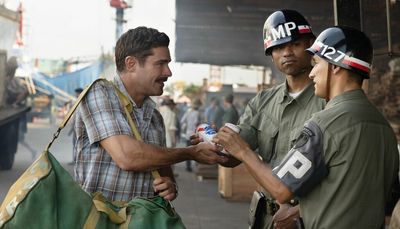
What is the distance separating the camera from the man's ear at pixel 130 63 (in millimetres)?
2982

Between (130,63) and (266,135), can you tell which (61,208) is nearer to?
(130,63)

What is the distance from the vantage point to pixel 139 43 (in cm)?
296

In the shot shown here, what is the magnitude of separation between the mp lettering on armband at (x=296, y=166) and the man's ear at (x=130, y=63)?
97cm

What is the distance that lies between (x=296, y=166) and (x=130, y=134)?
0.82 metres

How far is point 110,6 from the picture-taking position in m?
38.9

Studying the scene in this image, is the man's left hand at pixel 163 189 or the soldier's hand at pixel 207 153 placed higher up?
the soldier's hand at pixel 207 153

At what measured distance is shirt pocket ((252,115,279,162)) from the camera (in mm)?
3490

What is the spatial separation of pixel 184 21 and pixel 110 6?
2446 cm

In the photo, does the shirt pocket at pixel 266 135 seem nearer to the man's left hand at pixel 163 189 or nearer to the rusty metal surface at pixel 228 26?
the man's left hand at pixel 163 189

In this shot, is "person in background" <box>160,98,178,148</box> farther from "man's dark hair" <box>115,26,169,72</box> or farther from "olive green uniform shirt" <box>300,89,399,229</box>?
"olive green uniform shirt" <box>300,89,399,229</box>

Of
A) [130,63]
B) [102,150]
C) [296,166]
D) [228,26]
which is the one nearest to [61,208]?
[102,150]

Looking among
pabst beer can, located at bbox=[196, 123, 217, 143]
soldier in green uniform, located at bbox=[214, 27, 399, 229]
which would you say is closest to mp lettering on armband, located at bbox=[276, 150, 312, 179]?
soldier in green uniform, located at bbox=[214, 27, 399, 229]

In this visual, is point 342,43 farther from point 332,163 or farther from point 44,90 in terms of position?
point 44,90

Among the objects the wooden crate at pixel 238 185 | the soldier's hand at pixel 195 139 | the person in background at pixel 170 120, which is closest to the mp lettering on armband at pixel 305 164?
the soldier's hand at pixel 195 139
